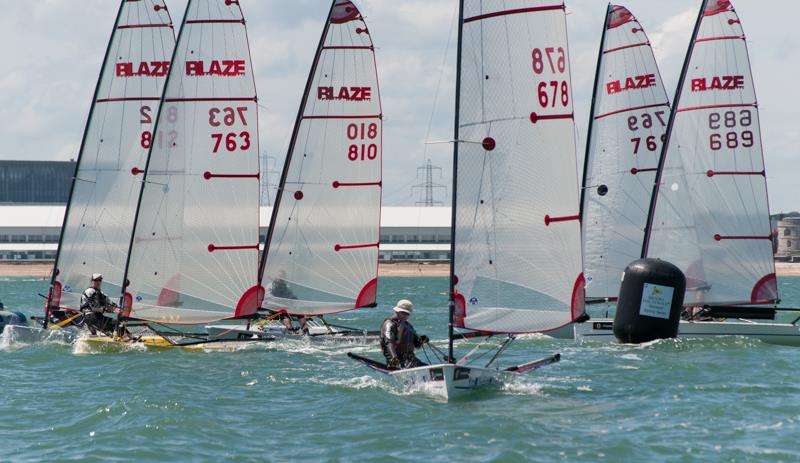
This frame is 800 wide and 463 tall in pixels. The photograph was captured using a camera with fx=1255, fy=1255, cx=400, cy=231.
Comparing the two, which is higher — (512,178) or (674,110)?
(674,110)

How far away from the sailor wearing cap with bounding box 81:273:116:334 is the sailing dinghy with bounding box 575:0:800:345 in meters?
10.4

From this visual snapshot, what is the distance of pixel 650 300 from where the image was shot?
2511 cm

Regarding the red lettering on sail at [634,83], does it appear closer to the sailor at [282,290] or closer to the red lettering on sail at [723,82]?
the red lettering on sail at [723,82]

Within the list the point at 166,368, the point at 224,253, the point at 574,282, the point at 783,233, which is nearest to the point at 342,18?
the point at 224,253

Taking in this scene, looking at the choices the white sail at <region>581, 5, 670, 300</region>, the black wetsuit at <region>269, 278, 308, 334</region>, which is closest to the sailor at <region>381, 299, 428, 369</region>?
the black wetsuit at <region>269, 278, 308, 334</region>

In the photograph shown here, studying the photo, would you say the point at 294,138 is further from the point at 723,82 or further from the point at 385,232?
the point at 385,232

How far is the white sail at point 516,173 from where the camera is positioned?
1842 cm

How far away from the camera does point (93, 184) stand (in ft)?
95.4

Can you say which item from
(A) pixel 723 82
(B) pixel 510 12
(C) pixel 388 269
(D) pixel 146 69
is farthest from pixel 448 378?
(C) pixel 388 269

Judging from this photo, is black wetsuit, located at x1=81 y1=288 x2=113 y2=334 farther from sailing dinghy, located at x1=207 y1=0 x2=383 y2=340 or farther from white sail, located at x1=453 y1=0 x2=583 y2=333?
white sail, located at x1=453 y1=0 x2=583 y2=333

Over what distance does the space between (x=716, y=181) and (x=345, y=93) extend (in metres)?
8.51

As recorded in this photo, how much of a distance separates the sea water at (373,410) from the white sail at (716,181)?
2.94m

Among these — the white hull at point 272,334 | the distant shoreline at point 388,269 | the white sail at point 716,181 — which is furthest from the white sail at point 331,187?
the distant shoreline at point 388,269

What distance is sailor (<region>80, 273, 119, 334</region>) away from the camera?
84.2ft
